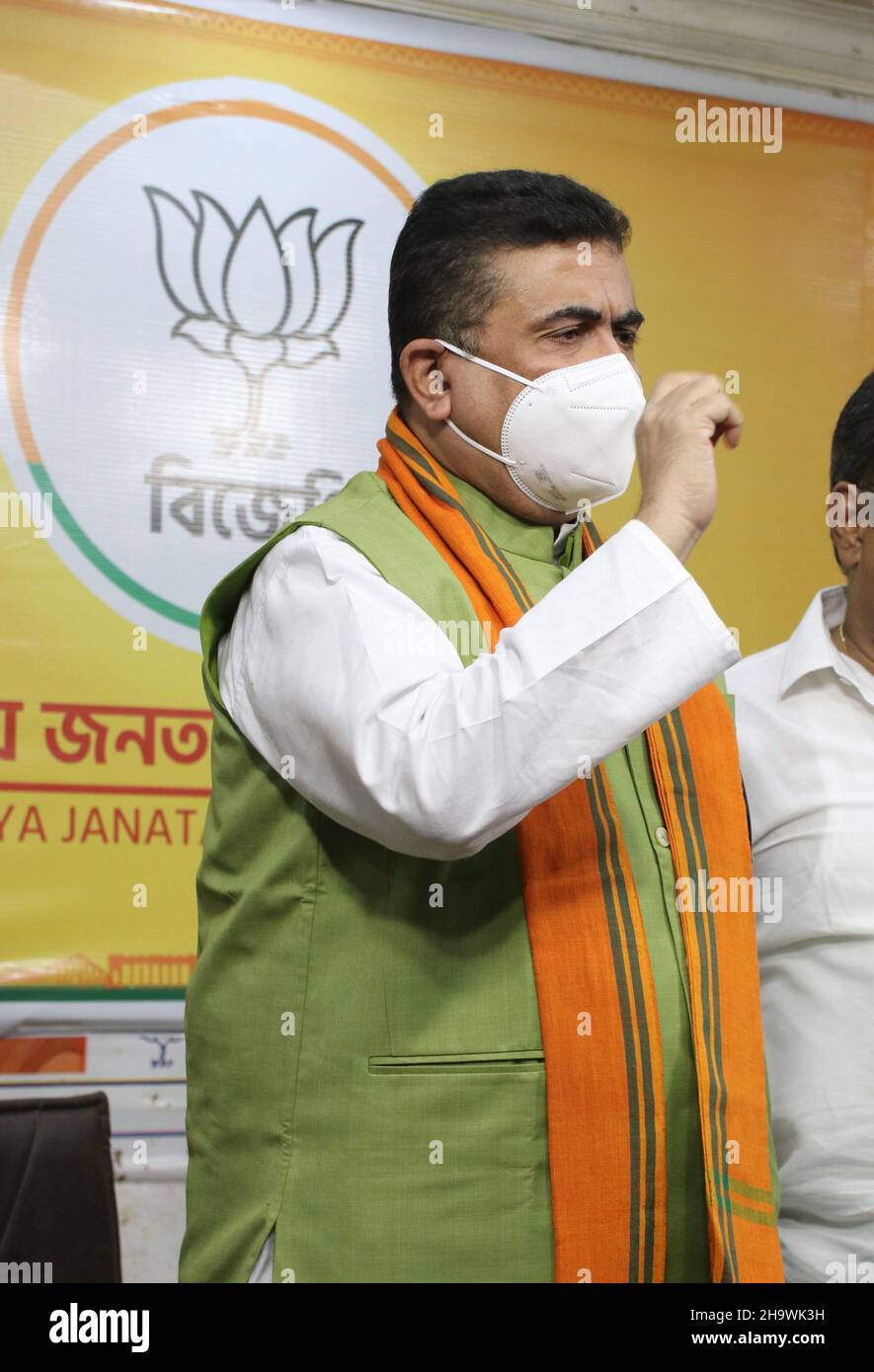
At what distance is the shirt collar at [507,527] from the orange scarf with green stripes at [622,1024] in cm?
10

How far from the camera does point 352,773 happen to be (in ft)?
4.13

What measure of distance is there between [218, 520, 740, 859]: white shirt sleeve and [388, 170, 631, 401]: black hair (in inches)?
18.6

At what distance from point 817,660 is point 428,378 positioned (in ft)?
1.95

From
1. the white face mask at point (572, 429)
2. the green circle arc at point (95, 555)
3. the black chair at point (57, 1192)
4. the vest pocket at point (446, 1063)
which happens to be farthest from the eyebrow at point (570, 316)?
the green circle arc at point (95, 555)

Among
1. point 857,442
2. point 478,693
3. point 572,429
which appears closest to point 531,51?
point 857,442

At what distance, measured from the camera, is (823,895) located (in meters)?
1.67

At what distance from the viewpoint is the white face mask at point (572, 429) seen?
5.25 feet

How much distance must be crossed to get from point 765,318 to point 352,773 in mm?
2344

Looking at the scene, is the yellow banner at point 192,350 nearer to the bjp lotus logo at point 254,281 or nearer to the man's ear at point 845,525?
the bjp lotus logo at point 254,281

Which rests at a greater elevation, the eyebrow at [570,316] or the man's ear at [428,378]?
the eyebrow at [570,316]

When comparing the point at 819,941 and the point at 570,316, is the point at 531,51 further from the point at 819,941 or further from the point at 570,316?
the point at 819,941

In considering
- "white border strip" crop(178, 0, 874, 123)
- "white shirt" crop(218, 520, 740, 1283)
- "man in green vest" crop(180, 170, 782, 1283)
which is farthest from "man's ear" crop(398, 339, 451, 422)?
"white border strip" crop(178, 0, 874, 123)

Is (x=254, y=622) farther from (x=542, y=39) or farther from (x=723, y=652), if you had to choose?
(x=542, y=39)
